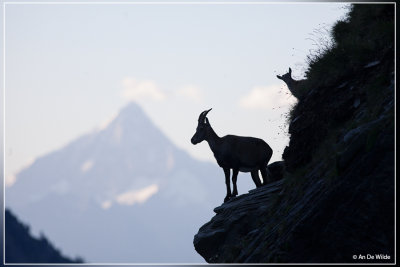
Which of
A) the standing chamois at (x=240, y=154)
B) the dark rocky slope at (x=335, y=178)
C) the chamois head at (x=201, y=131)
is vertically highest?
the chamois head at (x=201, y=131)

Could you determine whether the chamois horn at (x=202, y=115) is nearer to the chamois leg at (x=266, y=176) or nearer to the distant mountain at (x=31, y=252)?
the chamois leg at (x=266, y=176)

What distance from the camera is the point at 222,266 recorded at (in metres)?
16.1

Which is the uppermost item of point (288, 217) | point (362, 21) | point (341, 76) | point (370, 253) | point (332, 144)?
point (362, 21)

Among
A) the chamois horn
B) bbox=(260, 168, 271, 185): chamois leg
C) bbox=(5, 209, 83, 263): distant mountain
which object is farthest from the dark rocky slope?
the chamois horn

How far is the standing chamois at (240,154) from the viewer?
2622 cm

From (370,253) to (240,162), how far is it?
1233cm

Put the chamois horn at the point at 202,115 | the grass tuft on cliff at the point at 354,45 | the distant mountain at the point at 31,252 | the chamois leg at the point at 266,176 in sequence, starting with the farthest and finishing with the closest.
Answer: the chamois horn at the point at 202,115 → the chamois leg at the point at 266,176 → the grass tuft on cliff at the point at 354,45 → the distant mountain at the point at 31,252

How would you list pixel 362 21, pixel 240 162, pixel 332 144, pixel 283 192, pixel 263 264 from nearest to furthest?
pixel 263 264, pixel 332 144, pixel 283 192, pixel 362 21, pixel 240 162

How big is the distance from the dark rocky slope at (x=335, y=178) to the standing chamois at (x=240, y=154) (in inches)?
98.5

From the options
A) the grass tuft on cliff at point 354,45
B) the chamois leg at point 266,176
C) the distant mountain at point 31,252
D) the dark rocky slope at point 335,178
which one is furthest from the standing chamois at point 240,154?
the distant mountain at point 31,252

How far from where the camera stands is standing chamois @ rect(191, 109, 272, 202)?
26219 millimetres

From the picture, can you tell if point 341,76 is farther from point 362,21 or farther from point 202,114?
point 202,114

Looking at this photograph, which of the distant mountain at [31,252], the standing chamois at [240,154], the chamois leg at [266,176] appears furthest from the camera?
the standing chamois at [240,154]

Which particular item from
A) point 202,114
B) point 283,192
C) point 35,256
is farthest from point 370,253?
point 202,114
